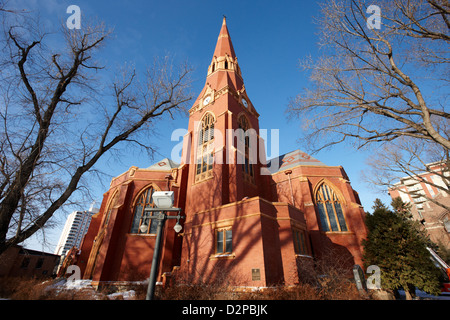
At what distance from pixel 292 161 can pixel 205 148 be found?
33.8 feet

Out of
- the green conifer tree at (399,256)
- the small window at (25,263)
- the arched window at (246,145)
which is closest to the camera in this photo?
the green conifer tree at (399,256)

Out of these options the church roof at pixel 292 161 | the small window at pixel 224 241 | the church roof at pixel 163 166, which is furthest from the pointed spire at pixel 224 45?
the small window at pixel 224 241

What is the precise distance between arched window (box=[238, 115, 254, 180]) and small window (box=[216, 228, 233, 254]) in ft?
22.3

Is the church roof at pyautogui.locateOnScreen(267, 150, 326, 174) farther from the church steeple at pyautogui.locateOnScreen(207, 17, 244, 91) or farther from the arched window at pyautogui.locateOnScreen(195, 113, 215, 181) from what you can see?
the church steeple at pyautogui.locateOnScreen(207, 17, 244, 91)

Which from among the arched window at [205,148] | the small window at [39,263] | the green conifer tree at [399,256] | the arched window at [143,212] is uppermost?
the arched window at [205,148]

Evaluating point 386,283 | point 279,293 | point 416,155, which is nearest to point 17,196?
point 279,293

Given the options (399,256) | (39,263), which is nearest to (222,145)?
(399,256)

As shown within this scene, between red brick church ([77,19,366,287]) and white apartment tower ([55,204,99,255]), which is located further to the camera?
white apartment tower ([55,204,99,255])

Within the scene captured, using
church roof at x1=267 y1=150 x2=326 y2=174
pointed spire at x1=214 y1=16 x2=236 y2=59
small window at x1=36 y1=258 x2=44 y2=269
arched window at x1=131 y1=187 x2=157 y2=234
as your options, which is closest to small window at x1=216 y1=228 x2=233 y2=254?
arched window at x1=131 y1=187 x2=157 y2=234

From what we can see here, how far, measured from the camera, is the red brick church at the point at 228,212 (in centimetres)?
1180

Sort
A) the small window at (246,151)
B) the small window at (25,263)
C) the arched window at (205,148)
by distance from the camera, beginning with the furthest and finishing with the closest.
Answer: the small window at (25,263) → the small window at (246,151) → the arched window at (205,148)

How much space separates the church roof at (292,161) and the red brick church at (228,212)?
0.21m

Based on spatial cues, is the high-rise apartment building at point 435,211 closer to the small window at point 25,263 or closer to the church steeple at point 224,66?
→ the church steeple at point 224,66

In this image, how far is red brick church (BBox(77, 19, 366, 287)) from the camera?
38.7ft
